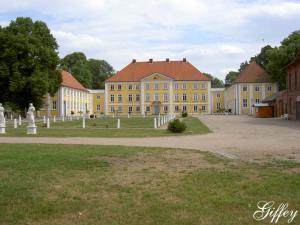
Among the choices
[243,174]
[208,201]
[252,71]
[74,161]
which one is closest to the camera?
[208,201]

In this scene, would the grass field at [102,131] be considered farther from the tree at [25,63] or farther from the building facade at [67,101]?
the building facade at [67,101]

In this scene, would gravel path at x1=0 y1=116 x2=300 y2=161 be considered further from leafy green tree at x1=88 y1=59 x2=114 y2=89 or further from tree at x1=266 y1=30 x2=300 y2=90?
leafy green tree at x1=88 y1=59 x2=114 y2=89

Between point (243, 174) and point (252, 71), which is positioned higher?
point (252, 71)

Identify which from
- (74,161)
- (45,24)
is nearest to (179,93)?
(45,24)

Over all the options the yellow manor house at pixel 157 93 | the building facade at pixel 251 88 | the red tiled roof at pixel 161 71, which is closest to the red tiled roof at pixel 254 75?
the building facade at pixel 251 88

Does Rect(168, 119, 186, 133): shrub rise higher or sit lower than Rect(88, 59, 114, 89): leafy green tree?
lower

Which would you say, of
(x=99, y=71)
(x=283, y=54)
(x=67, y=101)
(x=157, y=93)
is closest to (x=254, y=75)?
(x=283, y=54)

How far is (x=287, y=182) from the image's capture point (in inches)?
296

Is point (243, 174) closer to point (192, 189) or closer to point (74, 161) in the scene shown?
point (192, 189)

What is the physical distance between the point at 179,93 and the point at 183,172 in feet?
264

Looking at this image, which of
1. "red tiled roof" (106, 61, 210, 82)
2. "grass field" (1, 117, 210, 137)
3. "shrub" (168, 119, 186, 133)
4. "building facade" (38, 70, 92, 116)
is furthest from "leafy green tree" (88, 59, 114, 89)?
"shrub" (168, 119, 186, 133)

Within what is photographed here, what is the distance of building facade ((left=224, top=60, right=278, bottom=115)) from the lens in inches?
3076

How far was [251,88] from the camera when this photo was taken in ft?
258

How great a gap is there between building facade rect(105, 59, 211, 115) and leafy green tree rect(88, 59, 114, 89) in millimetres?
19336
